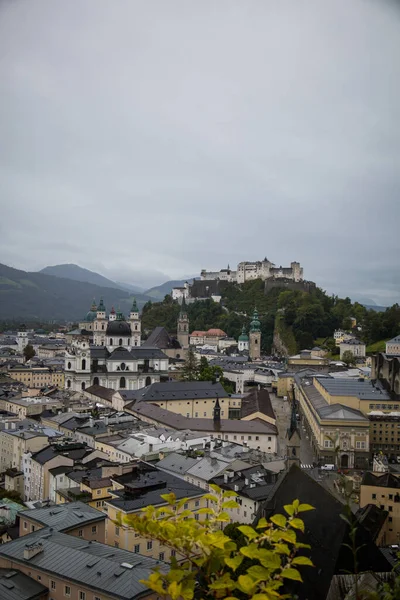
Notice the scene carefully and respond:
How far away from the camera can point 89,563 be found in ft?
48.1

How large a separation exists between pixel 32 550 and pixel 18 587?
1043 mm

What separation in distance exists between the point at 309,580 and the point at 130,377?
46523 millimetres

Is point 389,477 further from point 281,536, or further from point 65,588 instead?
point 281,536

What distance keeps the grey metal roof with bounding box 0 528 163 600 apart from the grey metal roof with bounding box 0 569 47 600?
1.13 ft

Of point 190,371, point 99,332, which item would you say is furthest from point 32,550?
point 99,332

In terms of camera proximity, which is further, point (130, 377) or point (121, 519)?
point (130, 377)

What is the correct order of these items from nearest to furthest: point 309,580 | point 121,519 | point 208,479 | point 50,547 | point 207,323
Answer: point 121,519 < point 309,580 < point 50,547 < point 208,479 < point 207,323

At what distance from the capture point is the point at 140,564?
14531 millimetres

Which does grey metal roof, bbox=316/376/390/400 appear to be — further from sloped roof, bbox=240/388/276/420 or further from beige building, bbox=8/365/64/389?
beige building, bbox=8/365/64/389

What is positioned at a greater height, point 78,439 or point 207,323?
point 207,323

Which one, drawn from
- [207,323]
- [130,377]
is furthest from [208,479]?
[207,323]

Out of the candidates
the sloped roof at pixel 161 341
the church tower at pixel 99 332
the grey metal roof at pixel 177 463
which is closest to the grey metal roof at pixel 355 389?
the grey metal roof at pixel 177 463

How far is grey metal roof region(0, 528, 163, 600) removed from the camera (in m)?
13.7

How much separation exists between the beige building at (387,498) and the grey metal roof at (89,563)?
10.7 m
